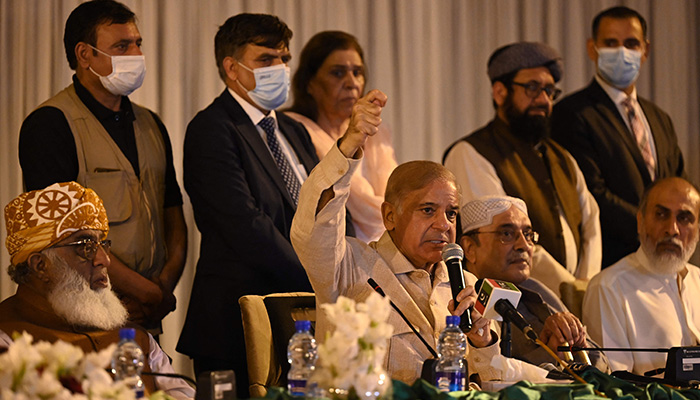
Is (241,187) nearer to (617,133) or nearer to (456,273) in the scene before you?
(456,273)

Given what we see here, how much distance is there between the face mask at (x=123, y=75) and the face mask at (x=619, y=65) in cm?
272

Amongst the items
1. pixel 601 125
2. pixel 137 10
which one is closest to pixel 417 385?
pixel 601 125

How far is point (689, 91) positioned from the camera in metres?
6.87

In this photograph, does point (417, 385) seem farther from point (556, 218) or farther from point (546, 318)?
point (556, 218)

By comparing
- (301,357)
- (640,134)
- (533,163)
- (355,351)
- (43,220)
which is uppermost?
(640,134)

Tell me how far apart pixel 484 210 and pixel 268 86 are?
112cm

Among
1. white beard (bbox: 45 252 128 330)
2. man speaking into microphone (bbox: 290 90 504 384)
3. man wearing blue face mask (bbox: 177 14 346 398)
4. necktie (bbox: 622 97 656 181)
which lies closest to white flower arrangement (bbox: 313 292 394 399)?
man speaking into microphone (bbox: 290 90 504 384)

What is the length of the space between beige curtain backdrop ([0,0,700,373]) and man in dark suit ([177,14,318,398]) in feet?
3.95

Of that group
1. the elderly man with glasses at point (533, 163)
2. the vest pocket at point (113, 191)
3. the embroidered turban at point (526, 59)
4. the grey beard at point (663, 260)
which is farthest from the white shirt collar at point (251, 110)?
the grey beard at point (663, 260)

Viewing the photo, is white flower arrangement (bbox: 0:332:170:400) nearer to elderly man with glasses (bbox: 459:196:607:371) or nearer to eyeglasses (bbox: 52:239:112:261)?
eyeglasses (bbox: 52:239:112:261)

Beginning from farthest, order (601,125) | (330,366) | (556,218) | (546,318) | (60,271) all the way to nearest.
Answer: (601,125)
(556,218)
(546,318)
(60,271)
(330,366)

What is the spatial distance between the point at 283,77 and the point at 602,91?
2.10m

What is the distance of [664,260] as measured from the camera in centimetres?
462

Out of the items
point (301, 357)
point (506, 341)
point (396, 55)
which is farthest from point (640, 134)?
point (301, 357)
